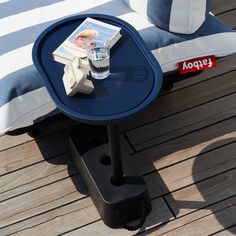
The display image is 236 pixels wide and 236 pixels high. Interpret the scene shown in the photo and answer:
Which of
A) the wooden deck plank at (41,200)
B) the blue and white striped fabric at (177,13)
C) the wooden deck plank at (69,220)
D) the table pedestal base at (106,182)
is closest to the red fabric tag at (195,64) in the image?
the blue and white striped fabric at (177,13)

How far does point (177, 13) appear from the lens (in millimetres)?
2201

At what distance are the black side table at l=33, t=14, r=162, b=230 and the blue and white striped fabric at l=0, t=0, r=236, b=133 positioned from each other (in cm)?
20

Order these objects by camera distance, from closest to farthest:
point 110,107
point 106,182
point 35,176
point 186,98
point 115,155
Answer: point 110,107, point 115,155, point 106,182, point 35,176, point 186,98

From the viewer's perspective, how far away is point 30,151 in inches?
97.6

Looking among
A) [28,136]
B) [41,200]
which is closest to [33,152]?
[28,136]

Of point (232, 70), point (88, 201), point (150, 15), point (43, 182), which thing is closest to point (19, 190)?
point (43, 182)

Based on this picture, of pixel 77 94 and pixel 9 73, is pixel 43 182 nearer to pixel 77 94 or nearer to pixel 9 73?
pixel 9 73

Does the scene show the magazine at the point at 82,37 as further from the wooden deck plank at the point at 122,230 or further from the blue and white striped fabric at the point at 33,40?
the wooden deck plank at the point at 122,230

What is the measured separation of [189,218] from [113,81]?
0.71m

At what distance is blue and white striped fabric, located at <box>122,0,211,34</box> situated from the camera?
7.15 ft

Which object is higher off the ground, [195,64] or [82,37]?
[82,37]

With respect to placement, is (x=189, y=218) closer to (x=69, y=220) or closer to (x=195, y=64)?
(x=69, y=220)

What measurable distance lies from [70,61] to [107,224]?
70 centimetres

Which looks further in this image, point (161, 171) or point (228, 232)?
point (161, 171)
